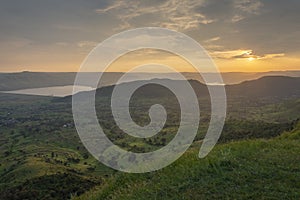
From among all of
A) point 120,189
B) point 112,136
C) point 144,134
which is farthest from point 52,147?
point 120,189

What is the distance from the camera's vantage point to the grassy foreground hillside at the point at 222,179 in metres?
9.92

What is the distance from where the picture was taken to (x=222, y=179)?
10992 mm

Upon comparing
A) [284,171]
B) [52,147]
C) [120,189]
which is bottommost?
Answer: [52,147]

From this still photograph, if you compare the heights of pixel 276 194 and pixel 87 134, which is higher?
pixel 276 194

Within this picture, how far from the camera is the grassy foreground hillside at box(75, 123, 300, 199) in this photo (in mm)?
9922

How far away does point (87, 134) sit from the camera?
189 metres

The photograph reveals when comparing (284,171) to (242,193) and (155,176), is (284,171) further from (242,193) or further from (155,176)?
(155,176)

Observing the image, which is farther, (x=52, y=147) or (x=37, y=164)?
(x=52, y=147)

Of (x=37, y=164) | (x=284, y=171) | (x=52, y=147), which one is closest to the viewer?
(x=284, y=171)

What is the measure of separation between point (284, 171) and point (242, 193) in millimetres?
2921

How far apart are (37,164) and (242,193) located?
104 metres

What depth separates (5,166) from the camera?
11750 centimetres

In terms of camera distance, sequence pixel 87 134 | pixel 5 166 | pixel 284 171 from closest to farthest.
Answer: pixel 284 171
pixel 5 166
pixel 87 134

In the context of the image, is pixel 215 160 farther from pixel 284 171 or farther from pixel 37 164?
pixel 37 164
